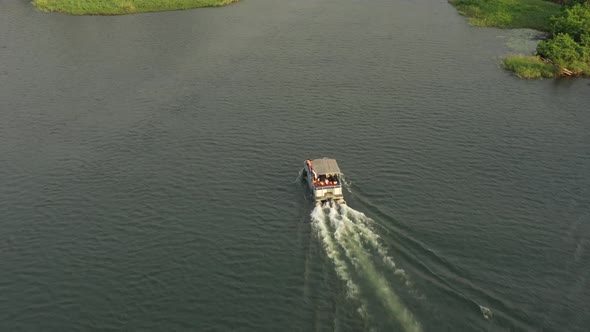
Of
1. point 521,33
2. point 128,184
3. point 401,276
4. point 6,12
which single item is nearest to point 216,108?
point 128,184

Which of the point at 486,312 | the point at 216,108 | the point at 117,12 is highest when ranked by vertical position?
the point at 117,12

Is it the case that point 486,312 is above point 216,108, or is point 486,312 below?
below

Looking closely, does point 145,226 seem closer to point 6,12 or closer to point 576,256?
point 576,256

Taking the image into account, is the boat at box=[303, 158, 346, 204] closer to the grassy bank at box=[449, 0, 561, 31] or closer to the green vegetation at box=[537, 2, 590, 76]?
the green vegetation at box=[537, 2, 590, 76]

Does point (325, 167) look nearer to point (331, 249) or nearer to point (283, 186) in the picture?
point (283, 186)

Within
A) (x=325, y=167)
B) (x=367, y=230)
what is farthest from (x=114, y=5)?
(x=367, y=230)

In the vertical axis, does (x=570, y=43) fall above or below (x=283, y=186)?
above
